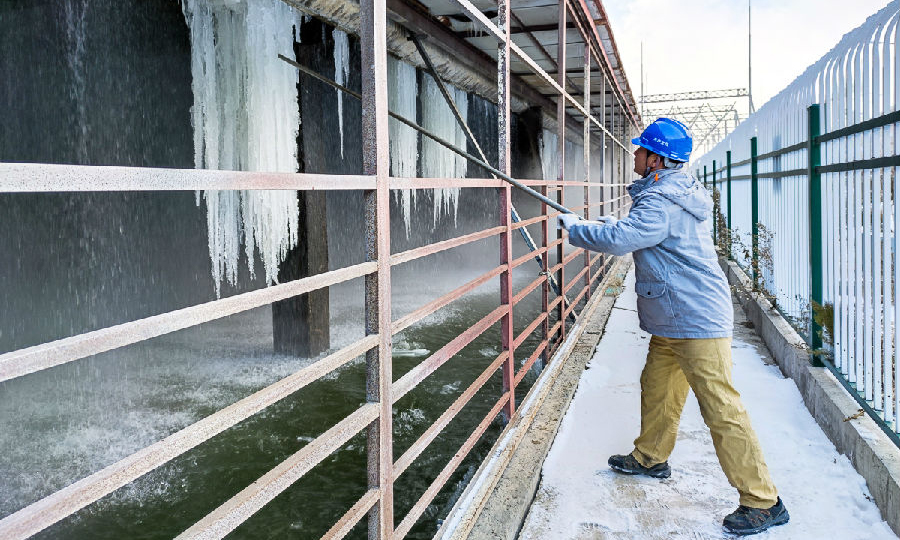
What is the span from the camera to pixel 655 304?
126 inches

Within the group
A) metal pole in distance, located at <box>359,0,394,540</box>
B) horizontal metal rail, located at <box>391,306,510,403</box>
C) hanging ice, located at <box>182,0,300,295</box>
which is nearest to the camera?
metal pole in distance, located at <box>359,0,394,540</box>

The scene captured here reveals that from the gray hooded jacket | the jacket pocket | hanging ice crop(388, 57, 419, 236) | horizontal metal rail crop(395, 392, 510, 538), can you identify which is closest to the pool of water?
horizontal metal rail crop(395, 392, 510, 538)

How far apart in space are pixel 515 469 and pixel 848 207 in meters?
2.44

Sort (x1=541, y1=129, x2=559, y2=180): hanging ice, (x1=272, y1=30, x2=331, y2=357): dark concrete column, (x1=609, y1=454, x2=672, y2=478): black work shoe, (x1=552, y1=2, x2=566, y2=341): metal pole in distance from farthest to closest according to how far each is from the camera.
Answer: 1. (x1=541, y1=129, x2=559, y2=180): hanging ice
2. (x1=272, y1=30, x2=331, y2=357): dark concrete column
3. (x1=552, y1=2, x2=566, y2=341): metal pole in distance
4. (x1=609, y1=454, x2=672, y2=478): black work shoe

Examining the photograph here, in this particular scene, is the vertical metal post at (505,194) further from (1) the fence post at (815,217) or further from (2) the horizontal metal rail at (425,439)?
(1) the fence post at (815,217)

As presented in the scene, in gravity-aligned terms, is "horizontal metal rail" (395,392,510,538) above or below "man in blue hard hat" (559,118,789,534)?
below

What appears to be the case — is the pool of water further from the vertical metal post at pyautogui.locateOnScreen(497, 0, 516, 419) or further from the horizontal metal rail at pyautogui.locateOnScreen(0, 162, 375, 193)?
the horizontal metal rail at pyautogui.locateOnScreen(0, 162, 375, 193)

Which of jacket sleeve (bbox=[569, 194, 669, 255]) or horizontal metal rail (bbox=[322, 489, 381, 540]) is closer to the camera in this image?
horizontal metal rail (bbox=[322, 489, 381, 540])

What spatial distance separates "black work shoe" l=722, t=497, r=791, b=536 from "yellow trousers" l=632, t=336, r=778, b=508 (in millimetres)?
33

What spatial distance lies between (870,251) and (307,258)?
5.07 metres

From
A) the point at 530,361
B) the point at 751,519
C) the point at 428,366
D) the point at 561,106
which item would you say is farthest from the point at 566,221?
the point at 561,106

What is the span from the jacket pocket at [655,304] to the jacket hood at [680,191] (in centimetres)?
37

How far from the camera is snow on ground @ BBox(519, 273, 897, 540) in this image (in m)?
2.94

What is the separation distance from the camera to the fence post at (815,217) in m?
4.55
